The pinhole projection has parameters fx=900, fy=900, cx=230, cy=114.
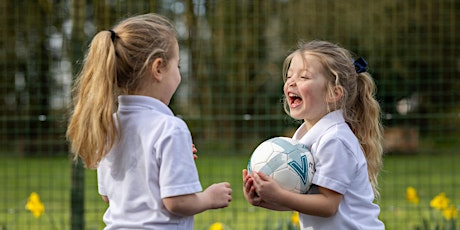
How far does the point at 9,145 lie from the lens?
6164mm

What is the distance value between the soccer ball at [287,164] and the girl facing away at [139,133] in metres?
0.21

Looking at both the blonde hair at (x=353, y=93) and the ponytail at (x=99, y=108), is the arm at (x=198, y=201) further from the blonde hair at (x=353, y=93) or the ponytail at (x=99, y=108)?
the blonde hair at (x=353, y=93)

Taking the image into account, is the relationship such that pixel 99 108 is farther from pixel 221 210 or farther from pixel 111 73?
pixel 221 210

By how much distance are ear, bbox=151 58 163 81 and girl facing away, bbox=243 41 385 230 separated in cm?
45

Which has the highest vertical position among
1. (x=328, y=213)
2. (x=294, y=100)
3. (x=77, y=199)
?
(x=294, y=100)

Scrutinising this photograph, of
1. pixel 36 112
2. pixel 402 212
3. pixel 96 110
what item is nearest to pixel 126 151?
pixel 96 110

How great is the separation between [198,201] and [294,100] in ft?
2.01

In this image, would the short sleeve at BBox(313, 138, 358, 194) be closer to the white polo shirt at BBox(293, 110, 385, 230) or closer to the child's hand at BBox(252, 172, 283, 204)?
the white polo shirt at BBox(293, 110, 385, 230)

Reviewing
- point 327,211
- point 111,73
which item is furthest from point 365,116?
point 111,73

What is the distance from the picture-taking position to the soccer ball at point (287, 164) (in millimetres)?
3041

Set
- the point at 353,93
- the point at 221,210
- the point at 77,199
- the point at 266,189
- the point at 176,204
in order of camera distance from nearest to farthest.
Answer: the point at 176,204, the point at 266,189, the point at 353,93, the point at 77,199, the point at 221,210

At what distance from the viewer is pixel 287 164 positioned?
10.0 feet

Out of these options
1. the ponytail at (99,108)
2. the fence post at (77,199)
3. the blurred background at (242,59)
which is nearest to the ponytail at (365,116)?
the ponytail at (99,108)

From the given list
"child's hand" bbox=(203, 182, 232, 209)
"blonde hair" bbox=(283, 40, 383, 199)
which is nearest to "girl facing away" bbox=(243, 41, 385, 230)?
"blonde hair" bbox=(283, 40, 383, 199)
